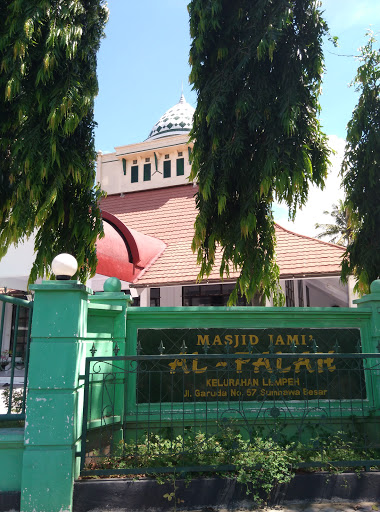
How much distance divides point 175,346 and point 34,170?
153 inches

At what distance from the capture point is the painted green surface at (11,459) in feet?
12.5

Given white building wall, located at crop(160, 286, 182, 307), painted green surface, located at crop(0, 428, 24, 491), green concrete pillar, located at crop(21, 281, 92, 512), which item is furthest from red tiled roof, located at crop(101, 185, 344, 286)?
painted green surface, located at crop(0, 428, 24, 491)

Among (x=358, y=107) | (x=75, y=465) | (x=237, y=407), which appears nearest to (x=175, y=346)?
(x=237, y=407)

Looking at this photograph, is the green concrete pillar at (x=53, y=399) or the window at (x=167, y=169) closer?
the green concrete pillar at (x=53, y=399)

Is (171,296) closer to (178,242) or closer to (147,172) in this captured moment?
(178,242)

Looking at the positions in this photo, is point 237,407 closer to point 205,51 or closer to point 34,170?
point 34,170

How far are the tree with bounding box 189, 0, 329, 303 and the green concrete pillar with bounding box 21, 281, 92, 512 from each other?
3.98m

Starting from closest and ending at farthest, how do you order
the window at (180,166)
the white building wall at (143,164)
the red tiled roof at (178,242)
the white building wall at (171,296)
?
the red tiled roof at (178,242)
the white building wall at (171,296)
the window at (180,166)
the white building wall at (143,164)

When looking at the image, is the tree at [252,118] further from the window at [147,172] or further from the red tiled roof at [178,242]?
the window at [147,172]

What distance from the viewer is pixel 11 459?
3.85 m

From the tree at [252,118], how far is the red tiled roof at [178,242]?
11.1 feet

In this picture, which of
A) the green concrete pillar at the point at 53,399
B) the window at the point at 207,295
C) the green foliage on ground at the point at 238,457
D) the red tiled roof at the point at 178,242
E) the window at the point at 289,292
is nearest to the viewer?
the green concrete pillar at the point at 53,399

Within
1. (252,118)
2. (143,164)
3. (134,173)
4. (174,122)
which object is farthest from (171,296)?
(174,122)

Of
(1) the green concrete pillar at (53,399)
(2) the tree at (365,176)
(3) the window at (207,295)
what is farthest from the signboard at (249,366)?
(3) the window at (207,295)
